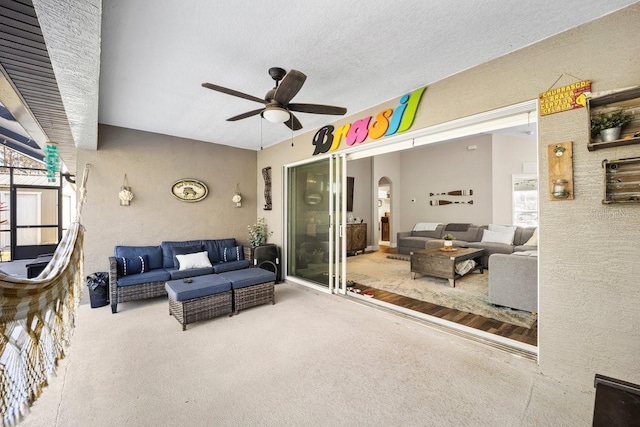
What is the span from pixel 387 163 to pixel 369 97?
5749mm

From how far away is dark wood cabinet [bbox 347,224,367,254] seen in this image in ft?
23.7

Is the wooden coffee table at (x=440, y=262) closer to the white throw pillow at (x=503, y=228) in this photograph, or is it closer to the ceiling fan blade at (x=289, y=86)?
the white throw pillow at (x=503, y=228)

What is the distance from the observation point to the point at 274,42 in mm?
2156

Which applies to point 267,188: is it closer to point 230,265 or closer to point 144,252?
point 230,265

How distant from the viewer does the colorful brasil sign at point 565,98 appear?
6.32 ft

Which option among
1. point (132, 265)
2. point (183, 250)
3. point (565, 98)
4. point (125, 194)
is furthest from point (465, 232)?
point (125, 194)

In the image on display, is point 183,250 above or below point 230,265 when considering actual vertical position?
above

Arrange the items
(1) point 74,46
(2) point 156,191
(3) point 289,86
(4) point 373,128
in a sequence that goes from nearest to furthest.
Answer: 1. (1) point 74,46
2. (3) point 289,86
3. (4) point 373,128
4. (2) point 156,191

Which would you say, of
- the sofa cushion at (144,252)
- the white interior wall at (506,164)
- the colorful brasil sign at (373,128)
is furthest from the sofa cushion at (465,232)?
the sofa cushion at (144,252)

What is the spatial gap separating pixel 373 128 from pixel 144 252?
3846mm

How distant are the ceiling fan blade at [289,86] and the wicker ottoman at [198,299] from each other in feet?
7.28

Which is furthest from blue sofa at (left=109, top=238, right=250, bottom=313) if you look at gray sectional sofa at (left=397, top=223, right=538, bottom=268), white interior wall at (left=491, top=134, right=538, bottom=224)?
white interior wall at (left=491, top=134, right=538, bottom=224)

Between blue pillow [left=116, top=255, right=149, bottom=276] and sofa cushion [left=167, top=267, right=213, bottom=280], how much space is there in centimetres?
35

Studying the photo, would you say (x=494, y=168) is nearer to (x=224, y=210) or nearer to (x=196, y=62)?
(x=224, y=210)
